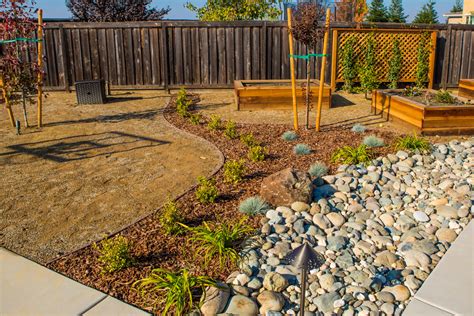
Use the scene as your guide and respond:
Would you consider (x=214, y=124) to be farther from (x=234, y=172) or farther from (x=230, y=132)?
(x=234, y=172)

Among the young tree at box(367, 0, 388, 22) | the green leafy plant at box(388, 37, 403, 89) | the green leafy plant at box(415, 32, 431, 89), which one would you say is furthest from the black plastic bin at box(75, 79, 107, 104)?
the young tree at box(367, 0, 388, 22)

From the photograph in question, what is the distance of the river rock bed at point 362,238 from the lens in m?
3.47

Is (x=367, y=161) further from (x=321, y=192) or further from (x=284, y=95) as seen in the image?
(x=284, y=95)

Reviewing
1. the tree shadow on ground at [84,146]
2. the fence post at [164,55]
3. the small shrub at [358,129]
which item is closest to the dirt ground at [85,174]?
the tree shadow on ground at [84,146]

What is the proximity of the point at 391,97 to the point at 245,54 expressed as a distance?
5160 millimetres

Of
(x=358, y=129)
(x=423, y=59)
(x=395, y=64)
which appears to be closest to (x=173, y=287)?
(x=358, y=129)

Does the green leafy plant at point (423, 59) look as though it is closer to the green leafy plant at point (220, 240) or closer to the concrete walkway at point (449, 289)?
the concrete walkway at point (449, 289)

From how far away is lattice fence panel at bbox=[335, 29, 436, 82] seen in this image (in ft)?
40.4

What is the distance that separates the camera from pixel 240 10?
59.2 feet

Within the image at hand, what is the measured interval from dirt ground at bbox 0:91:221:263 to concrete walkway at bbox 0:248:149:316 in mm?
328

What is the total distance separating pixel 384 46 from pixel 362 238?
30.6 feet

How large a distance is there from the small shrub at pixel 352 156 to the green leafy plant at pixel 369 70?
5104mm

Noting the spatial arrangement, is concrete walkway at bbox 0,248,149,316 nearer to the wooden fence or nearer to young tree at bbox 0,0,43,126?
young tree at bbox 0,0,43,126

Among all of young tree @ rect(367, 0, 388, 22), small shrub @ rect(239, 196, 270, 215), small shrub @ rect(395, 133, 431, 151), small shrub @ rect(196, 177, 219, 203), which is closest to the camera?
small shrub @ rect(239, 196, 270, 215)
